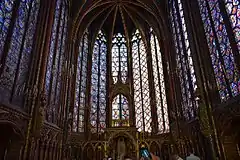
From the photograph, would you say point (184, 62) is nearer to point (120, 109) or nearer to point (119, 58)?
point (120, 109)

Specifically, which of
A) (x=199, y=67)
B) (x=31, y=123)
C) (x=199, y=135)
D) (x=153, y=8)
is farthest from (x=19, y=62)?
(x=153, y=8)

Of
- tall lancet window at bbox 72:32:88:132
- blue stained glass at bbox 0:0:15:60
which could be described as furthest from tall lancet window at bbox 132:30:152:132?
blue stained glass at bbox 0:0:15:60

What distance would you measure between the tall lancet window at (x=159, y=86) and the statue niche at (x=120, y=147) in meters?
3.17

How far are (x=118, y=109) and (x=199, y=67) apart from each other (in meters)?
9.69

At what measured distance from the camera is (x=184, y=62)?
564 inches

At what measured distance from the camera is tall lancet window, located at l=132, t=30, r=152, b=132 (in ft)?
63.5

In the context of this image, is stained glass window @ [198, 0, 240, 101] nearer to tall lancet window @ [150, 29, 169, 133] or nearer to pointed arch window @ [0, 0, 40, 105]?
tall lancet window @ [150, 29, 169, 133]

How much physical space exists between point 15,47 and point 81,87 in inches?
381

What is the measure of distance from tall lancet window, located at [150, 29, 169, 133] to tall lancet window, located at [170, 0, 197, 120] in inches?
147

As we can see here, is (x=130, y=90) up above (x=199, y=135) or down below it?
above

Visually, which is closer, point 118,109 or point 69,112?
point 69,112

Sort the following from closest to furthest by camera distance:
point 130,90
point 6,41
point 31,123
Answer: point 6,41 → point 31,123 → point 130,90

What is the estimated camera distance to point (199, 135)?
11547mm

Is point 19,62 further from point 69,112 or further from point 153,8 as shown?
point 153,8
